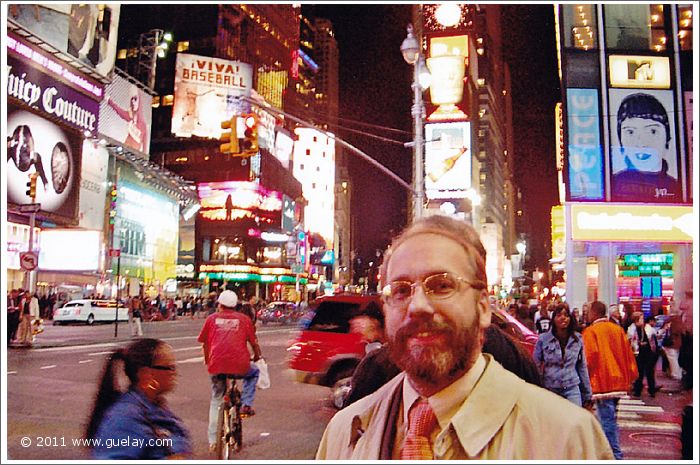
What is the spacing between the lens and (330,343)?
10.4 m

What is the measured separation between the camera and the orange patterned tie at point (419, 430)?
1928mm

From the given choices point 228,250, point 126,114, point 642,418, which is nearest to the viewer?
point 642,418

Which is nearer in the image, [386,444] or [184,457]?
[386,444]

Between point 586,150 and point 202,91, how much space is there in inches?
1542

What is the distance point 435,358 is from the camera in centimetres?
185

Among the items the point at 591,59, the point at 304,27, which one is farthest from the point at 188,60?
the point at 304,27

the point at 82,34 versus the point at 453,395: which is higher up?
the point at 82,34

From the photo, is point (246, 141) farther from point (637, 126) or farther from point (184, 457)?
point (637, 126)

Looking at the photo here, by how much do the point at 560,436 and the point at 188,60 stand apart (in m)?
57.6

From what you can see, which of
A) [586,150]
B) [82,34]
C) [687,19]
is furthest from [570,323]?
[82,34]

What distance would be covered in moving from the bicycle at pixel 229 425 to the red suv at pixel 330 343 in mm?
3330

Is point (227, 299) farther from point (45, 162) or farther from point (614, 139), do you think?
point (45, 162)

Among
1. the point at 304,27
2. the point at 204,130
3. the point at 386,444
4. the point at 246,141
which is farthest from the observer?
the point at 304,27

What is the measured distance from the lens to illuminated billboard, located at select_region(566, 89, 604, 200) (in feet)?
86.6
